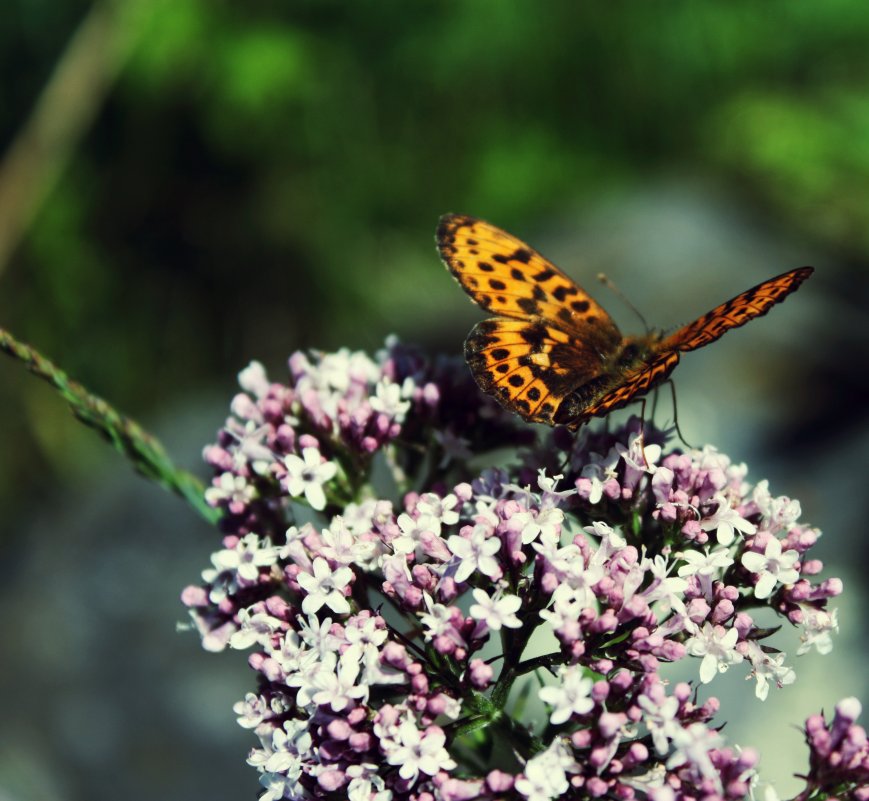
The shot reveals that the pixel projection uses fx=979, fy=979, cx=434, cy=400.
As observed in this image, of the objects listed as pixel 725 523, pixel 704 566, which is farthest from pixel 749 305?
pixel 704 566

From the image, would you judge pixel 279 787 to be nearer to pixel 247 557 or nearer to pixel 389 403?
pixel 247 557

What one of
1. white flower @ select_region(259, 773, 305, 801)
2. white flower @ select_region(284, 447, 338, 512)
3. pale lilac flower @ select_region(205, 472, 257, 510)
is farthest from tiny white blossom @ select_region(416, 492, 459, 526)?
white flower @ select_region(259, 773, 305, 801)

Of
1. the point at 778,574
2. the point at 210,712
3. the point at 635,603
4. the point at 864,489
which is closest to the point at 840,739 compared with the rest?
the point at 778,574

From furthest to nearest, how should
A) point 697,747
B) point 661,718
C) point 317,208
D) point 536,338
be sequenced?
point 317,208, point 536,338, point 661,718, point 697,747

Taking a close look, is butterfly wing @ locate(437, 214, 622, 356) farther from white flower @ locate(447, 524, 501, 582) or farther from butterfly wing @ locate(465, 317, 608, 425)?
white flower @ locate(447, 524, 501, 582)

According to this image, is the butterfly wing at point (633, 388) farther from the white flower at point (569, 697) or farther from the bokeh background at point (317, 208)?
the bokeh background at point (317, 208)

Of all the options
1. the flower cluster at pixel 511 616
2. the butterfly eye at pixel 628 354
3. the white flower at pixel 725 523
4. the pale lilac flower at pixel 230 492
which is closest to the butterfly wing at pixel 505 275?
the butterfly eye at pixel 628 354

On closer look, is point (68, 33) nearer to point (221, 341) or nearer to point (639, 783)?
point (221, 341)
